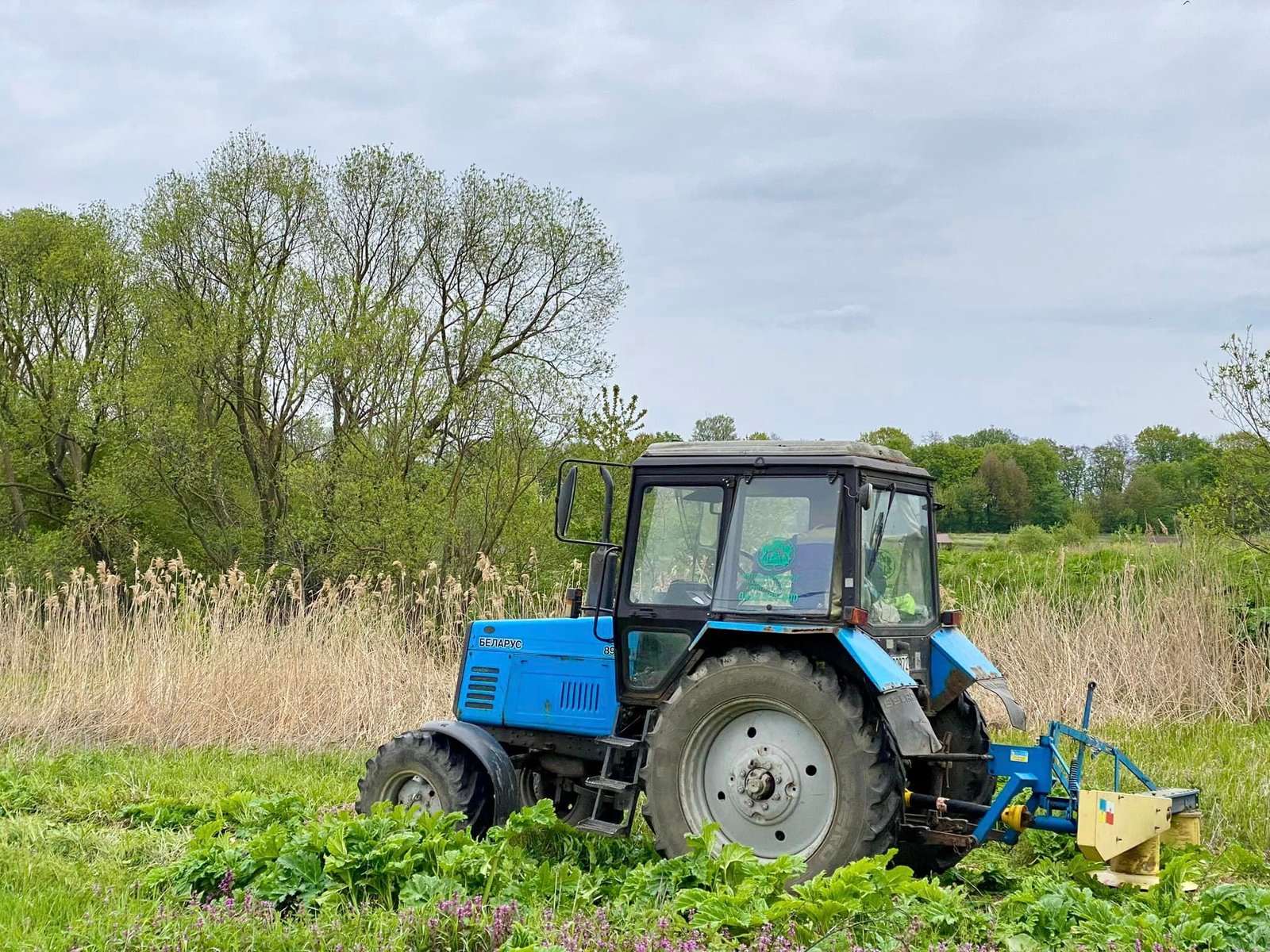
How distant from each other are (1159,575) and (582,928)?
8132 mm

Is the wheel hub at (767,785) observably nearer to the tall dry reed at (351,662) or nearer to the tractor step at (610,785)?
the tractor step at (610,785)

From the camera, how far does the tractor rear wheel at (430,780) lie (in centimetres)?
576

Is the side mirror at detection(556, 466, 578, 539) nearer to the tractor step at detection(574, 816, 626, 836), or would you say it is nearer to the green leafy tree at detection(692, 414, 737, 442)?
the tractor step at detection(574, 816, 626, 836)

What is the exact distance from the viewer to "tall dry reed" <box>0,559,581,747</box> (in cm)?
948

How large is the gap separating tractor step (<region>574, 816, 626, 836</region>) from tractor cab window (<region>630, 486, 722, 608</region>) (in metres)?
0.98

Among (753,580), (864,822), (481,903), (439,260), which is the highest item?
(439,260)

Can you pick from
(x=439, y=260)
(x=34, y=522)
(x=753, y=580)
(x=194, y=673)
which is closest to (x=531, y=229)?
(x=439, y=260)

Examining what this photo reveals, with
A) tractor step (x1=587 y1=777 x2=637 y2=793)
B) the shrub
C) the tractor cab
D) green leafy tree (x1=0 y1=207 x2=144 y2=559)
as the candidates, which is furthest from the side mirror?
green leafy tree (x1=0 y1=207 x2=144 y2=559)

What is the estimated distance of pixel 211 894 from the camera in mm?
4695

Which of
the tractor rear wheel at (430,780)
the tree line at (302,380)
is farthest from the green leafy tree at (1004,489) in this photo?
the tractor rear wheel at (430,780)

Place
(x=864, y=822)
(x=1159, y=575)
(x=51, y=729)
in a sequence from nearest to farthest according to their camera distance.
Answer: (x=864, y=822) → (x=51, y=729) → (x=1159, y=575)

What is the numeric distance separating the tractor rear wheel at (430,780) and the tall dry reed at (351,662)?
347 centimetres

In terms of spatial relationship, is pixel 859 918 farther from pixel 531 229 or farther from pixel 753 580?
pixel 531 229

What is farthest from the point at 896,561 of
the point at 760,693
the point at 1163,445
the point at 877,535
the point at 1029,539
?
the point at 1163,445
